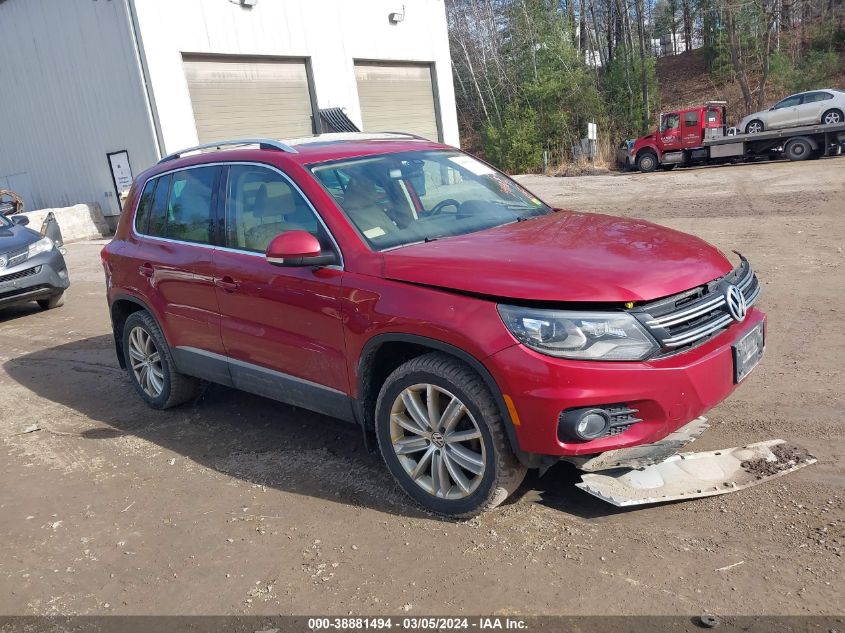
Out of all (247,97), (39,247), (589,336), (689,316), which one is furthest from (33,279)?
(247,97)

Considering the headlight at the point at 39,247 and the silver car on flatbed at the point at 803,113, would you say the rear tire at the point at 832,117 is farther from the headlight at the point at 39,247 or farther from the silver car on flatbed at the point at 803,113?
the headlight at the point at 39,247

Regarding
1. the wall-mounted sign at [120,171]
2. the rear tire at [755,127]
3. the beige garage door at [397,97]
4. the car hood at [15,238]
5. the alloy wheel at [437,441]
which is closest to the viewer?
the alloy wheel at [437,441]

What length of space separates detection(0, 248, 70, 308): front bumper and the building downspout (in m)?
7.03

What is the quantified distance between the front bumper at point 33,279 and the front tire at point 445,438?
293 inches

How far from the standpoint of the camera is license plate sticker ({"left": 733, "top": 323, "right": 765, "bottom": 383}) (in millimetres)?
3498

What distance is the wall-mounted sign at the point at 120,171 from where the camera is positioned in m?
17.4

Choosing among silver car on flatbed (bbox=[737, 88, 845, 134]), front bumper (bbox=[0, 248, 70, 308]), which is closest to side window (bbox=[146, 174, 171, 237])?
front bumper (bbox=[0, 248, 70, 308])

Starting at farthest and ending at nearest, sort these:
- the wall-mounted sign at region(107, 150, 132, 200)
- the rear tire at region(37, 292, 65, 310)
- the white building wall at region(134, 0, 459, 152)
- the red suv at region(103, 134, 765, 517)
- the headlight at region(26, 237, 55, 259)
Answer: the wall-mounted sign at region(107, 150, 132, 200) → the white building wall at region(134, 0, 459, 152) → the rear tire at region(37, 292, 65, 310) → the headlight at region(26, 237, 55, 259) → the red suv at region(103, 134, 765, 517)

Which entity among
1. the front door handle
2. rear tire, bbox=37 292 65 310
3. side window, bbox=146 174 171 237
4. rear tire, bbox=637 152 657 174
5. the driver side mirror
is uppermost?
side window, bbox=146 174 171 237

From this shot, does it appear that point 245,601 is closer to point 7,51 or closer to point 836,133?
point 7,51

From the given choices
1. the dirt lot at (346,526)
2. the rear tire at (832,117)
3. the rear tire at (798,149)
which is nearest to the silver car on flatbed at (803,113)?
the rear tire at (832,117)

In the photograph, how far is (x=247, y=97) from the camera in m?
17.6

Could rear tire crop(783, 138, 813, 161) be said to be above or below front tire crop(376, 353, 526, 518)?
below

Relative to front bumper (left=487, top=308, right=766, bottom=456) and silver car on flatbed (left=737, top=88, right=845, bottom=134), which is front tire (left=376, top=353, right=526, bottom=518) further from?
silver car on flatbed (left=737, top=88, right=845, bottom=134)
